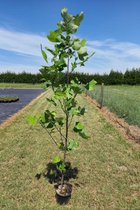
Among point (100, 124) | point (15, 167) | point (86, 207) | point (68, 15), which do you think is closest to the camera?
point (68, 15)

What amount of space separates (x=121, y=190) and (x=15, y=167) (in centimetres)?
207

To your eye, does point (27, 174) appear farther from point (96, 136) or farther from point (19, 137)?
point (96, 136)

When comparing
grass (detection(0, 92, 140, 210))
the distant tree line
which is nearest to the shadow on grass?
grass (detection(0, 92, 140, 210))

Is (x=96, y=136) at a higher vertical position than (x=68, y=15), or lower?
lower

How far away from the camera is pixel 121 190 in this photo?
4.64m

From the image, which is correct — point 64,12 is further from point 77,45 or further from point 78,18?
point 77,45

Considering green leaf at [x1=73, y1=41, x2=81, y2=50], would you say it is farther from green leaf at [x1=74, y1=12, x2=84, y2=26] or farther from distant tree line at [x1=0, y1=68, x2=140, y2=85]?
distant tree line at [x1=0, y1=68, x2=140, y2=85]

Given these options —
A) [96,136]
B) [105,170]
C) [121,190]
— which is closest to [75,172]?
[105,170]

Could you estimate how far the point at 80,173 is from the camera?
523 centimetres

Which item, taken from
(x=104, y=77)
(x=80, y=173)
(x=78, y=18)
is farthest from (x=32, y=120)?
(x=104, y=77)

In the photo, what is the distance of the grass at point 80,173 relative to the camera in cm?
423

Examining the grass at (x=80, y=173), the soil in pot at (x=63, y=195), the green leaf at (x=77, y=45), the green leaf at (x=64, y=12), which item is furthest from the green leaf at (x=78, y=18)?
the grass at (x=80, y=173)

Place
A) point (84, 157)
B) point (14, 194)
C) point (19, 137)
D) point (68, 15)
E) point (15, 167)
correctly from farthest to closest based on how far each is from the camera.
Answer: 1. point (19, 137)
2. point (84, 157)
3. point (15, 167)
4. point (14, 194)
5. point (68, 15)

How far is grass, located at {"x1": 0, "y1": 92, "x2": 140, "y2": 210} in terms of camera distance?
4234 mm
